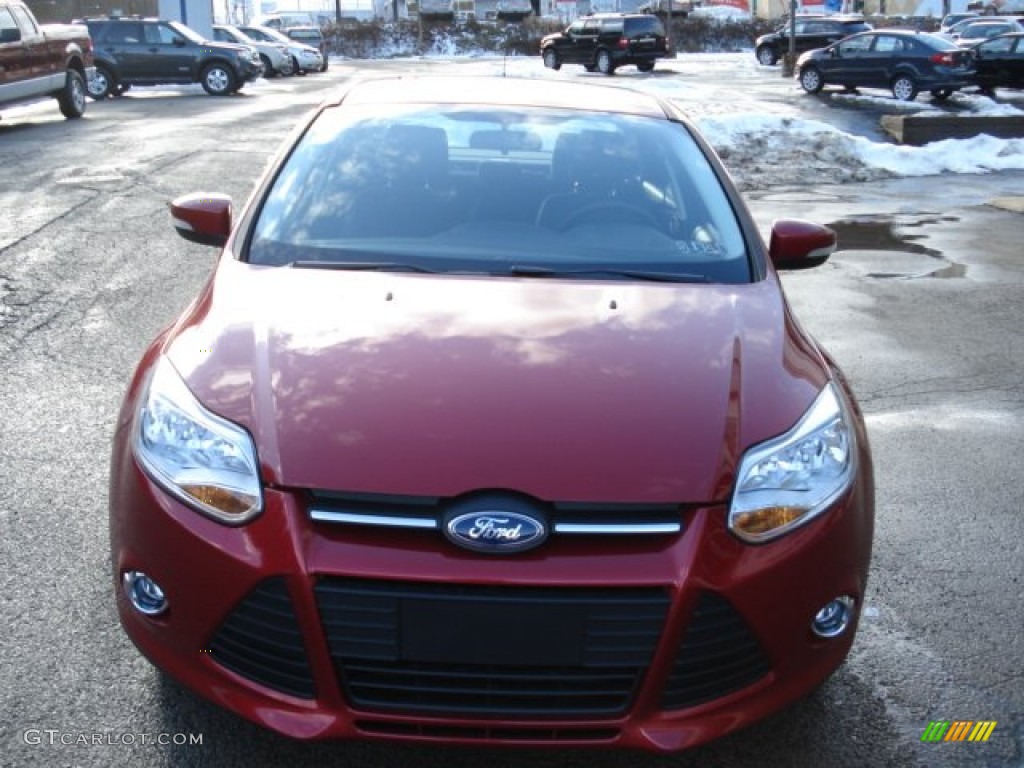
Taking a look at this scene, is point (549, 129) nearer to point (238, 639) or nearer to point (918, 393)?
point (238, 639)

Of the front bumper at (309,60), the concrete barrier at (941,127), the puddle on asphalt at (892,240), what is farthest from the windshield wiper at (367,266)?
the front bumper at (309,60)

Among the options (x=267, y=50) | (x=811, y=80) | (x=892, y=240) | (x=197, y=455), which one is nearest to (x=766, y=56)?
(x=811, y=80)

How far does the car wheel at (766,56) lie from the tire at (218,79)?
929 inches

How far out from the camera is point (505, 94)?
4.57 m

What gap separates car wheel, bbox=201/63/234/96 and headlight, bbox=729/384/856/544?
2595 centimetres

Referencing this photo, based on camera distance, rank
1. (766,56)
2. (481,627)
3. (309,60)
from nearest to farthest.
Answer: (481,627)
(309,60)
(766,56)

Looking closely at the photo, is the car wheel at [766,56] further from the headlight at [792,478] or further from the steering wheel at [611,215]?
the headlight at [792,478]

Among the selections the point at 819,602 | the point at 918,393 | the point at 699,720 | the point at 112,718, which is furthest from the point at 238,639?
the point at 918,393

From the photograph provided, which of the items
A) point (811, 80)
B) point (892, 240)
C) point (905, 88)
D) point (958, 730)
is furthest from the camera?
point (811, 80)

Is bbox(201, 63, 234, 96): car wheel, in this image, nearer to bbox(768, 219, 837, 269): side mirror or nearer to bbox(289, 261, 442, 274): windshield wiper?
bbox(768, 219, 837, 269): side mirror

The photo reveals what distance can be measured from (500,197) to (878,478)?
2.06 m

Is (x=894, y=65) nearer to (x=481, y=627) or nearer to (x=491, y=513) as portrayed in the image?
(x=491, y=513)

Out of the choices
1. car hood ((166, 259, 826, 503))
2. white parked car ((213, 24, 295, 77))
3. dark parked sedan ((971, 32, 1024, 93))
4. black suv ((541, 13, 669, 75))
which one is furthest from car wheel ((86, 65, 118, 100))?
car hood ((166, 259, 826, 503))

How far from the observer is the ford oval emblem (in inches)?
95.1
